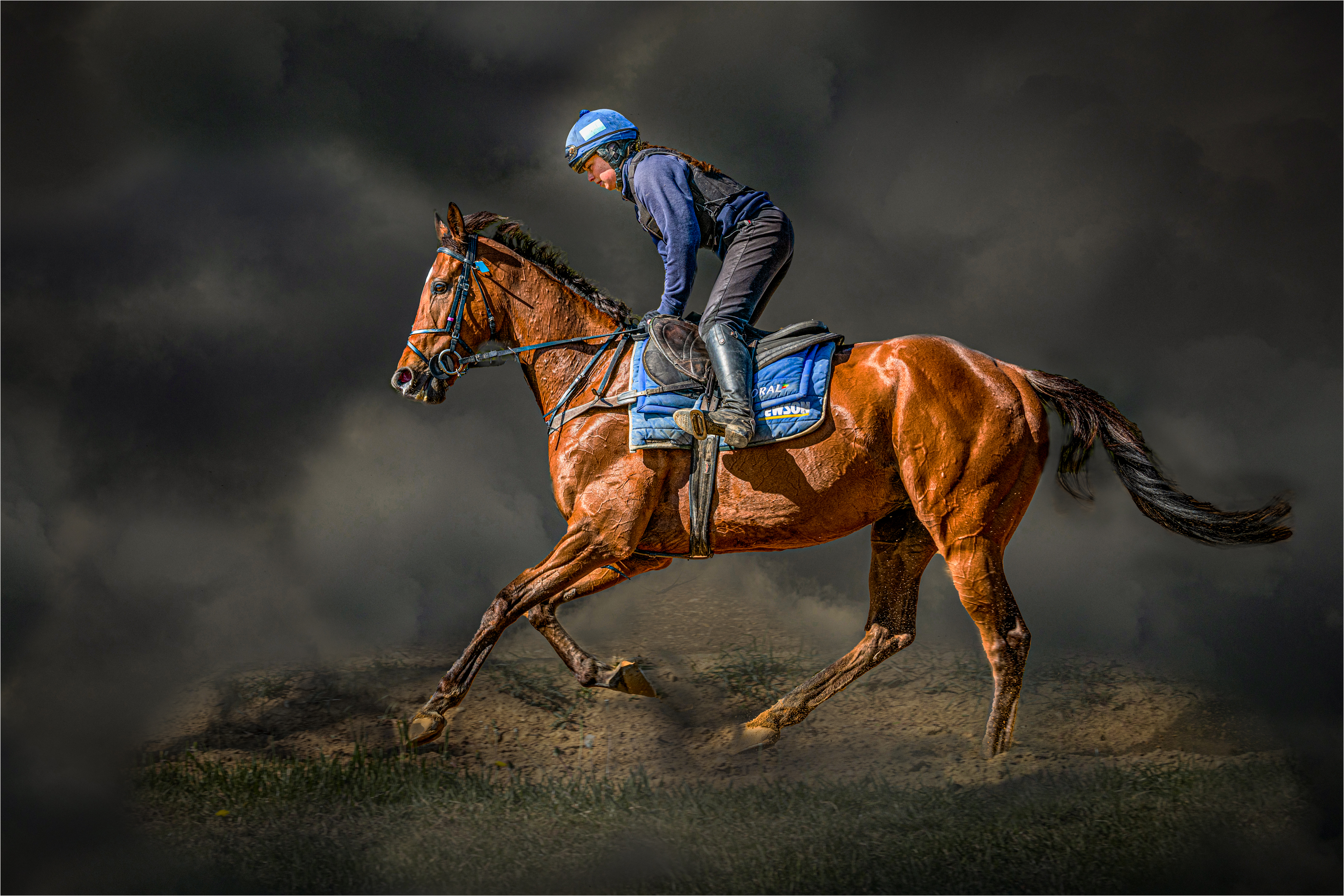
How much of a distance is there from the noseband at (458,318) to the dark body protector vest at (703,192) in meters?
0.87

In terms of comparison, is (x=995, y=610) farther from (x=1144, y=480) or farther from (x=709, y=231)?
(x=709, y=231)

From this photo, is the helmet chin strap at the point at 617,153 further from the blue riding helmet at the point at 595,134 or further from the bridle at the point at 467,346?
the bridle at the point at 467,346

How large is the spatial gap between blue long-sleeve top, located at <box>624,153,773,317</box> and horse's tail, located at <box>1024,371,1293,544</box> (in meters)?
1.75

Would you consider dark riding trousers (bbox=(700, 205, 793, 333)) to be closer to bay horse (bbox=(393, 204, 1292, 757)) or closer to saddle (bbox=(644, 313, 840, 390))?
saddle (bbox=(644, 313, 840, 390))

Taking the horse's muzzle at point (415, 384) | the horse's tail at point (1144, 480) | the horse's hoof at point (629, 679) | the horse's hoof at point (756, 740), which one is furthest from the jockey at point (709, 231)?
the horse's hoof at point (756, 740)

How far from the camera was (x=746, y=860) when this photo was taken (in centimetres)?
420

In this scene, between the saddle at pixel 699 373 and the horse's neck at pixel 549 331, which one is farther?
Answer: the horse's neck at pixel 549 331

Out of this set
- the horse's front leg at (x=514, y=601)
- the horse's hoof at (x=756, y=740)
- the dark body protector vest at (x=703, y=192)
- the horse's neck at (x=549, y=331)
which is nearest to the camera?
the horse's front leg at (x=514, y=601)

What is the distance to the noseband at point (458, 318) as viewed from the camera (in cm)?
486

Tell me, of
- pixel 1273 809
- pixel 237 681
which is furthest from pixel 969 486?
pixel 237 681

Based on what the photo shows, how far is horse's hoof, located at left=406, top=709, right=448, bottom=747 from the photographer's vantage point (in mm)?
4602

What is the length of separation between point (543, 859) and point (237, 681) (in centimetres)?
306

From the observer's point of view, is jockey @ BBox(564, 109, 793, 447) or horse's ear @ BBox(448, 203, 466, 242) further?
horse's ear @ BBox(448, 203, 466, 242)

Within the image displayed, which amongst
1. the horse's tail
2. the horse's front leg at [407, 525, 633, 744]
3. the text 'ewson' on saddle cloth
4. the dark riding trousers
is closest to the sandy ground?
the horse's front leg at [407, 525, 633, 744]
